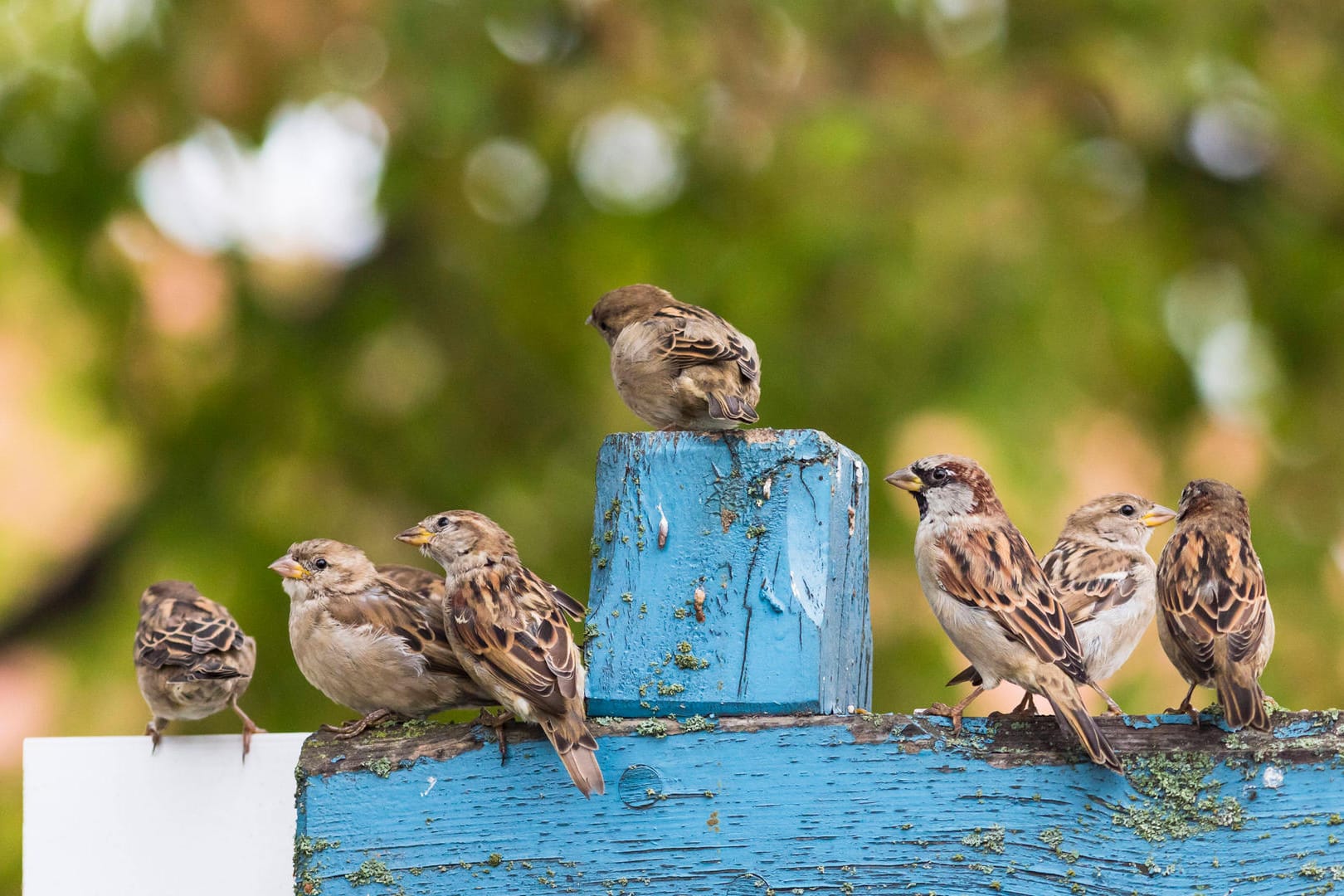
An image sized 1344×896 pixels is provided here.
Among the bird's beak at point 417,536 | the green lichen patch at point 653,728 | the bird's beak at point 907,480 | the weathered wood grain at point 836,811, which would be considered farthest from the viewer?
the bird's beak at point 907,480

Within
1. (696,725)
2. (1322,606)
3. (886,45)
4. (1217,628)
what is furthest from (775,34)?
(696,725)

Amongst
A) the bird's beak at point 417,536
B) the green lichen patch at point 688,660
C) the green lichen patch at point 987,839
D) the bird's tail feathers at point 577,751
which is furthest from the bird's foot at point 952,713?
the bird's beak at point 417,536

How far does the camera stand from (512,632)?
2.65 m

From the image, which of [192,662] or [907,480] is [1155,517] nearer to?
[907,480]

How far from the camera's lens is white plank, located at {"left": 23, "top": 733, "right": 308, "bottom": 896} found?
245 centimetres

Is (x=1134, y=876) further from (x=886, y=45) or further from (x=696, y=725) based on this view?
(x=886, y=45)

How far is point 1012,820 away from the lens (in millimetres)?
2115

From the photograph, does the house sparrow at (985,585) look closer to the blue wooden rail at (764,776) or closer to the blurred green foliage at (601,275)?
the blue wooden rail at (764,776)

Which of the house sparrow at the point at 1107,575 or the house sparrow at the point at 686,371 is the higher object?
the house sparrow at the point at 686,371

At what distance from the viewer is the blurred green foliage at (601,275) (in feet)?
17.2

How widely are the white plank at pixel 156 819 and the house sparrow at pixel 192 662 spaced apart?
Answer: 1.51 metres

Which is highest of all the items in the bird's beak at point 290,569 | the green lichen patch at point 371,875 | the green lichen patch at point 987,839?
the bird's beak at point 290,569

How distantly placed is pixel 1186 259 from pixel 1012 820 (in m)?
4.42

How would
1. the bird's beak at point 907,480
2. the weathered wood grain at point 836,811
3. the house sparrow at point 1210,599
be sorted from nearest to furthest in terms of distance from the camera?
the weathered wood grain at point 836,811
the house sparrow at point 1210,599
the bird's beak at point 907,480
